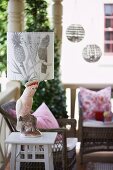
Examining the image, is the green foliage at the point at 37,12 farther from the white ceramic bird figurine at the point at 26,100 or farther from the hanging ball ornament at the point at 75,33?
the white ceramic bird figurine at the point at 26,100

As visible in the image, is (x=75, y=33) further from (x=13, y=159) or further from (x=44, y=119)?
(x=13, y=159)

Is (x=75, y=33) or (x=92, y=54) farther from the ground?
(x=75, y=33)

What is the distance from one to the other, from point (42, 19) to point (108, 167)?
264 centimetres

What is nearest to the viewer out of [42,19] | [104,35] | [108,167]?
[108,167]

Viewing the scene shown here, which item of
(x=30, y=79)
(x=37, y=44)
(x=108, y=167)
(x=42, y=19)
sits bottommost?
(x=108, y=167)

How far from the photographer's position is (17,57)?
151 inches

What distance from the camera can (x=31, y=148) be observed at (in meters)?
4.03

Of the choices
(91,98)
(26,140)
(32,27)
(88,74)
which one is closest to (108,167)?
(26,140)

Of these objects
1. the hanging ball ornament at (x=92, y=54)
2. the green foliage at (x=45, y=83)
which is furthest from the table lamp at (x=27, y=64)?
the hanging ball ornament at (x=92, y=54)

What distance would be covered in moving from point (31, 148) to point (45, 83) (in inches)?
88.6

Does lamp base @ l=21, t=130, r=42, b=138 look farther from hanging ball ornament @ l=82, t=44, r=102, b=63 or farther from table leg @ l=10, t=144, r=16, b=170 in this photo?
hanging ball ornament @ l=82, t=44, r=102, b=63

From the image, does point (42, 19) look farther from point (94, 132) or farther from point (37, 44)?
point (37, 44)

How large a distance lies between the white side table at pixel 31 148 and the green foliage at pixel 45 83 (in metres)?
2.12

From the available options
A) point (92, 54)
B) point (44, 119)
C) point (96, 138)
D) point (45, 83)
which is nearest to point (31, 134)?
point (44, 119)
